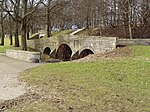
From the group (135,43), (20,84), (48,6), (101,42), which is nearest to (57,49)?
(48,6)

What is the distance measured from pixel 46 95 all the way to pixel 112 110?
2.32 metres

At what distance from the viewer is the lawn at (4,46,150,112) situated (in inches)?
285

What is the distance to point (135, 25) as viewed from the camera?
34.5 metres

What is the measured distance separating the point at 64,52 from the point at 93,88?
22.4 m

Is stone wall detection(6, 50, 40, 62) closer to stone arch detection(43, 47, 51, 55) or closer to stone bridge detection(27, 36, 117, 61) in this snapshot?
stone bridge detection(27, 36, 117, 61)

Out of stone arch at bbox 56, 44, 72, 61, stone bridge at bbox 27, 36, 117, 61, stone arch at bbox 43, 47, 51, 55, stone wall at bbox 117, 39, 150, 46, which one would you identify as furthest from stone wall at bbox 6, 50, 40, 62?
stone arch at bbox 43, 47, 51, 55

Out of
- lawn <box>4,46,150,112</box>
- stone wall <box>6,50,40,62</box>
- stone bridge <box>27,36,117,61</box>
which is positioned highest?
stone bridge <box>27,36,117,61</box>

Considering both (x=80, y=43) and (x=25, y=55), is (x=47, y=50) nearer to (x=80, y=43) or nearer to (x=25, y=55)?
(x=80, y=43)

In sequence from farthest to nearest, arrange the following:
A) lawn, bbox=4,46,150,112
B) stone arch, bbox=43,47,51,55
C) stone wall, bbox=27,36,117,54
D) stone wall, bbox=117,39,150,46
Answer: stone arch, bbox=43,47,51,55
stone wall, bbox=27,36,117,54
stone wall, bbox=117,39,150,46
lawn, bbox=4,46,150,112

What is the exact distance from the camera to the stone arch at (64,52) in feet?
102

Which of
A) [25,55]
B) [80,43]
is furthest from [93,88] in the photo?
[80,43]

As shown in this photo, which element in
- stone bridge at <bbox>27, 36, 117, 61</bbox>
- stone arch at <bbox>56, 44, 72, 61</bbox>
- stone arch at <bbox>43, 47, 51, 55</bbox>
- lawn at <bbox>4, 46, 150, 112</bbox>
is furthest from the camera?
stone arch at <bbox>43, 47, 51, 55</bbox>

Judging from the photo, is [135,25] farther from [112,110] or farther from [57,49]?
[112,110]

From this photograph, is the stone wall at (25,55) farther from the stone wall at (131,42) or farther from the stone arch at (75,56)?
the stone arch at (75,56)
